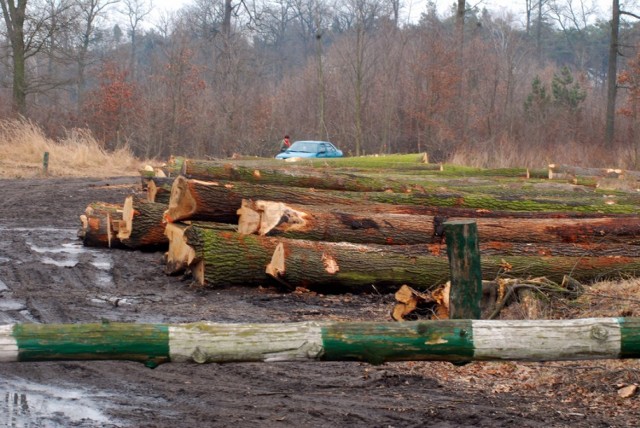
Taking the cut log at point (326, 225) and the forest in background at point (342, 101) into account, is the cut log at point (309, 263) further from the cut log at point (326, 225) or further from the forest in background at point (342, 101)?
the forest in background at point (342, 101)

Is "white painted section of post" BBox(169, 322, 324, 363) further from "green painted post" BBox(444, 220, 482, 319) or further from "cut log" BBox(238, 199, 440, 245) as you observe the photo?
"cut log" BBox(238, 199, 440, 245)

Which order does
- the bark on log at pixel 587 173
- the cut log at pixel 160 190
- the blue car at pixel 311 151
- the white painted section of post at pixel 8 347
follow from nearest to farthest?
the white painted section of post at pixel 8 347 < the cut log at pixel 160 190 < the bark on log at pixel 587 173 < the blue car at pixel 311 151

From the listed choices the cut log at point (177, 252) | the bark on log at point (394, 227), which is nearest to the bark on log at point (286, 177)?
the cut log at point (177, 252)

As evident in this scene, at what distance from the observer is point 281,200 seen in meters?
11.5

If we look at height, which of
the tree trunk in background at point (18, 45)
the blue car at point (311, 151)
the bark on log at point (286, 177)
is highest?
the tree trunk in background at point (18, 45)

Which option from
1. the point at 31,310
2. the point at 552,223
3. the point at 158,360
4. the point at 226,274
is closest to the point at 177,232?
the point at 226,274

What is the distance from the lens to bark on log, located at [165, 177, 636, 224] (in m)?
11.0

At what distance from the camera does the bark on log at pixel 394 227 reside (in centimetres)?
1071

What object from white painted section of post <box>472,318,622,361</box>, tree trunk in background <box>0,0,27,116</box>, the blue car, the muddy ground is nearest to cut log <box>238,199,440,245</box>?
the muddy ground

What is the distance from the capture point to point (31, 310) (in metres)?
8.98

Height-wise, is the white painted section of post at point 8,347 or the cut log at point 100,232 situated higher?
the white painted section of post at point 8,347

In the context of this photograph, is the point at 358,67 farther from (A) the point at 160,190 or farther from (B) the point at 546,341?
(B) the point at 546,341

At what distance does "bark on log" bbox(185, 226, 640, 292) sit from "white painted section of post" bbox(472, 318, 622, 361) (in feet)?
16.8

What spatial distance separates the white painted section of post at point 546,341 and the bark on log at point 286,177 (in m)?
7.58
